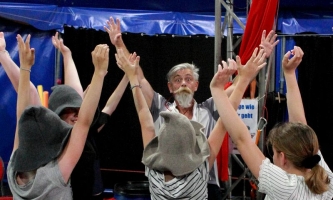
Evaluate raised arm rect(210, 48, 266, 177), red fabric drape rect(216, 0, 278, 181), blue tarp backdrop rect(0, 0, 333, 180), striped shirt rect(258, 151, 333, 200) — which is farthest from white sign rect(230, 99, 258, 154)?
striped shirt rect(258, 151, 333, 200)

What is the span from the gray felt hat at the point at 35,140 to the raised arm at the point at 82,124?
0.12ft

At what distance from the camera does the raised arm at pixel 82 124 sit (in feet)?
5.32

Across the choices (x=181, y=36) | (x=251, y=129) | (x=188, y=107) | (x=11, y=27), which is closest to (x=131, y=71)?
(x=188, y=107)

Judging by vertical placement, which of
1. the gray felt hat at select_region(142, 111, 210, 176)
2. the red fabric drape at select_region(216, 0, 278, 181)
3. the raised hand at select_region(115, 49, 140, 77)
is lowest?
the gray felt hat at select_region(142, 111, 210, 176)

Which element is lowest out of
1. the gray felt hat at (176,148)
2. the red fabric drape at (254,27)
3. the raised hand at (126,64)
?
the gray felt hat at (176,148)

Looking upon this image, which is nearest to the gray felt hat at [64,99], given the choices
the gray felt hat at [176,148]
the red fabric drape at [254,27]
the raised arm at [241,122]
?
the gray felt hat at [176,148]

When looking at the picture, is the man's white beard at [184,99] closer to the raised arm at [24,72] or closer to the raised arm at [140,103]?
the raised arm at [140,103]

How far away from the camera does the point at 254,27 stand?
8.97 feet

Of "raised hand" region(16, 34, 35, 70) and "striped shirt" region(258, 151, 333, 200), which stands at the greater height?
"raised hand" region(16, 34, 35, 70)

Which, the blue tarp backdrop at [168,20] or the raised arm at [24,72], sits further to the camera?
the blue tarp backdrop at [168,20]

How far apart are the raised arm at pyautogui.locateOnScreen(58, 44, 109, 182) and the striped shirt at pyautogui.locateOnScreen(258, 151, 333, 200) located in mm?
658

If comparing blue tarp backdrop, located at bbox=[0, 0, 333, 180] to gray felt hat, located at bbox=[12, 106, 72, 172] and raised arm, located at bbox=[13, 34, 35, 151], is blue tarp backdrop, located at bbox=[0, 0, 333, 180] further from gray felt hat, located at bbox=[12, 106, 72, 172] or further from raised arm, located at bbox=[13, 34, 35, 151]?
gray felt hat, located at bbox=[12, 106, 72, 172]

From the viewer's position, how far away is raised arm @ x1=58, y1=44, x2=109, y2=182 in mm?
1620

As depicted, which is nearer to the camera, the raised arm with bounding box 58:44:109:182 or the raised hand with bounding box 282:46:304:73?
the raised arm with bounding box 58:44:109:182
